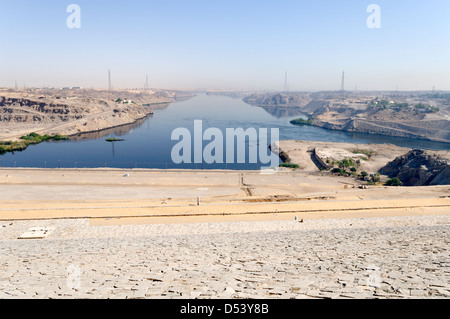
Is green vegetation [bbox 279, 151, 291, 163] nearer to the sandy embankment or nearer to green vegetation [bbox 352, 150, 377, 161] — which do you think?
green vegetation [bbox 352, 150, 377, 161]

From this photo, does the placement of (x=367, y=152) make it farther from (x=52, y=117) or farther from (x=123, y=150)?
(x=52, y=117)

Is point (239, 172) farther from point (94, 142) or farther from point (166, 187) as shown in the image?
point (94, 142)

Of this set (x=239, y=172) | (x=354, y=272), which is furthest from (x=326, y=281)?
(x=239, y=172)

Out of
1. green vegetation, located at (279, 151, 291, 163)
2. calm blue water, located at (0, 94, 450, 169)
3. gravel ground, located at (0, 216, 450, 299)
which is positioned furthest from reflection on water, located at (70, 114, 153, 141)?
gravel ground, located at (0, 216, 450, 299)

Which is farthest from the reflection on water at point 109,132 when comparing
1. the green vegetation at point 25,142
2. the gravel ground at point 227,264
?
the gravel ground at point 227,264

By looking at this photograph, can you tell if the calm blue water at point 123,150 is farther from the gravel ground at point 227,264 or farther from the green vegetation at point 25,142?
the gravel ground at point 227,264

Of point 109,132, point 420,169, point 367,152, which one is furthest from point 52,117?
point 420,169
